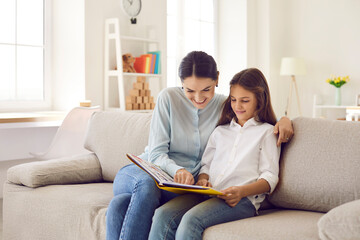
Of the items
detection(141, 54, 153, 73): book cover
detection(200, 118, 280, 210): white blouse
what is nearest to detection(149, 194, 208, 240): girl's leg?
detection(200, 118, 280, 210): white blouse

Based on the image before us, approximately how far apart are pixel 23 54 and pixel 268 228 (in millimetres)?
3131

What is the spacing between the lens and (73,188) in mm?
2359

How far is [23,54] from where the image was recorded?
4.07 meters

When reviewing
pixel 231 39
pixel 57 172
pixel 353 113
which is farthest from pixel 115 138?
pixel 231 39

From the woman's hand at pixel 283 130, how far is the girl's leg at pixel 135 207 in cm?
55

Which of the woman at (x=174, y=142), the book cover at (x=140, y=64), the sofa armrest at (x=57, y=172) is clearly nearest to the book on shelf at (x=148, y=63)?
the book cover at (x=140, y=64)

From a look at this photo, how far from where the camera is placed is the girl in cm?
168

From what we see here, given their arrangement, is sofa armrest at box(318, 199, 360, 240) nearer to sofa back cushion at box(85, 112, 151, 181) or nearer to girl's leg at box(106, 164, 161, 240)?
girl's leg at box(106, 164, 161, 240)

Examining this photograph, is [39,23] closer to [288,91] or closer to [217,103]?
[217,103]

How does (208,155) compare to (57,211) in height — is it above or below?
above

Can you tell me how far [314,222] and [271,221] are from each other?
0.51 ft

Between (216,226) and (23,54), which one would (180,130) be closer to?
(216,226)

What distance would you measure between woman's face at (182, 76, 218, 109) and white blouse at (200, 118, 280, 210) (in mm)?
154

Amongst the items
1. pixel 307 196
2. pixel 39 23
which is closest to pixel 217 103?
pixel 307 196
